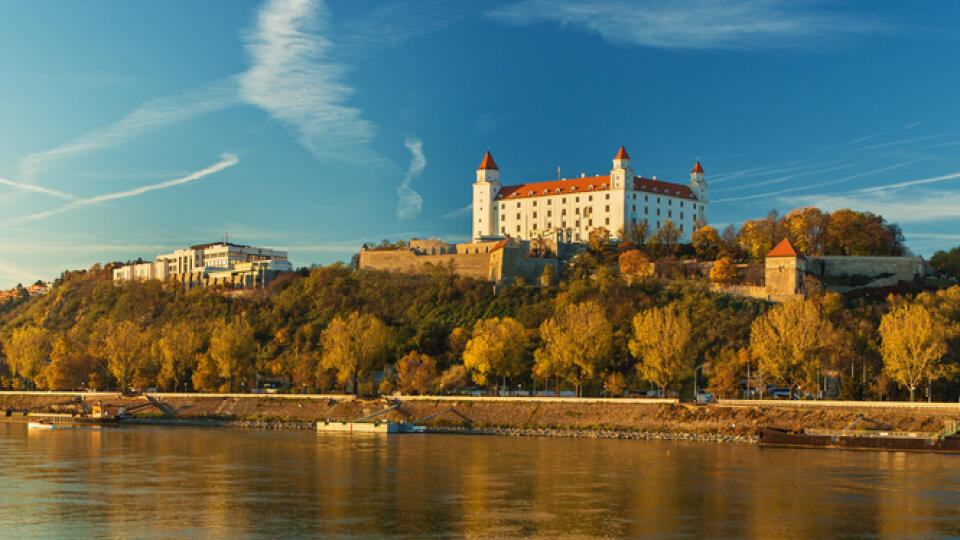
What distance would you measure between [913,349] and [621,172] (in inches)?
2294

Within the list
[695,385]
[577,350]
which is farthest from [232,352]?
[695,385]

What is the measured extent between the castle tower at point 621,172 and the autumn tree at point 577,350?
1693 inches

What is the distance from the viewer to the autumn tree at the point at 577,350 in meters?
72.9

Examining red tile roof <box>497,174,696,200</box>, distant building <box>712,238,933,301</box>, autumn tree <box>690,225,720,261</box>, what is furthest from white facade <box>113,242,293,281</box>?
distant building <box>712,238,933,301</box>

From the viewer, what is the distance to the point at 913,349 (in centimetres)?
6284

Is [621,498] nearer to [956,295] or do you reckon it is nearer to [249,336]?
[956,295]

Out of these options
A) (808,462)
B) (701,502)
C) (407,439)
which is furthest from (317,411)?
(701,502)

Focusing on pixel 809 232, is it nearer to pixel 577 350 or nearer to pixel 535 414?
pixel 577 350

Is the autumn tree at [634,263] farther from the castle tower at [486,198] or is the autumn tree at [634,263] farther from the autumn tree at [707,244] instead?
the castle tower at [486,198]

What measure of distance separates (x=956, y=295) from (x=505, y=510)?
194 ft

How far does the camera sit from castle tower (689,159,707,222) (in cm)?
12362

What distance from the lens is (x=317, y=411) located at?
3000 inches

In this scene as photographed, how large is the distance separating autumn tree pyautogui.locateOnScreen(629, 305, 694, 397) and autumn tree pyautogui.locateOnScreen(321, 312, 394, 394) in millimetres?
23153

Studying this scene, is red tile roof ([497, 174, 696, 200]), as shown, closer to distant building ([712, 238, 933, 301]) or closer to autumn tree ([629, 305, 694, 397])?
distant building ([712, 238, 933, 301])
